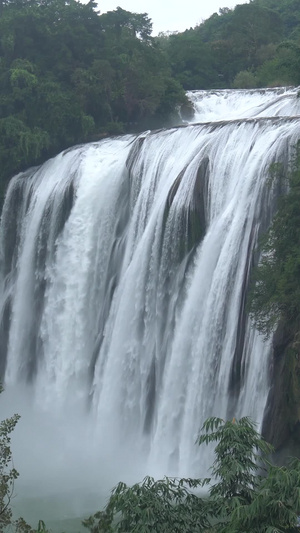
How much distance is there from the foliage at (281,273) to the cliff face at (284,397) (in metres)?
0.33

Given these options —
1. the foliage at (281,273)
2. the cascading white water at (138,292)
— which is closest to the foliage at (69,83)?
the cascading white water at (138,292)

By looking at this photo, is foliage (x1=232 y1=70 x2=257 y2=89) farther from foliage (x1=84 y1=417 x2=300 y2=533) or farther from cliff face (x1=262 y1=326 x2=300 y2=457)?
foliage (x1=84 y1=417 x2=300 y2=533)

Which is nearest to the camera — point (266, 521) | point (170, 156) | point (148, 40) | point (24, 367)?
point (266, 521)

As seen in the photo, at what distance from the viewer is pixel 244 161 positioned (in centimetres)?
2234

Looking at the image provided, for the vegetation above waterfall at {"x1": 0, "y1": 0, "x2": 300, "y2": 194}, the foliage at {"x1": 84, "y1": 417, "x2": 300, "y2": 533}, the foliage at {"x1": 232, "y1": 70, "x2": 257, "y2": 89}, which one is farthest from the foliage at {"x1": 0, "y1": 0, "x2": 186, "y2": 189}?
the foliage at {"x1": 84, "y1": 417, "x2": 300, "y2": 533}

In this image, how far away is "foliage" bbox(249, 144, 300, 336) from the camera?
1828cm

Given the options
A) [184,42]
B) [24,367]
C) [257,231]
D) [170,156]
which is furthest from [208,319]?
[184,42]

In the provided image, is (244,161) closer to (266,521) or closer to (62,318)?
(62,318)

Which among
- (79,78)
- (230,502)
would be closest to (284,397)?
(230,502)

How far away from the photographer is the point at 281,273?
18578 millimetres

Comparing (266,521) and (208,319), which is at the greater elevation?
(208,319)

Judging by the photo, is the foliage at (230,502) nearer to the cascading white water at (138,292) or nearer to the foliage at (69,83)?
the cascading white water at (138,292)

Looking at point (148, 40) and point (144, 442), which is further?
point (148, 40)

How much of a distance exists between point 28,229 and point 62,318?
372 cm
